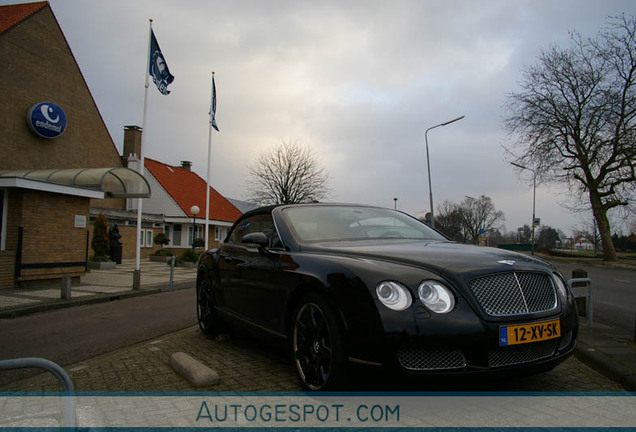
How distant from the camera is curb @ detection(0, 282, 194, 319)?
27.7 feet

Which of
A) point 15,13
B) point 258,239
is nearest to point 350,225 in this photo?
point 258,239

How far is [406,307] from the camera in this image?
2.73m

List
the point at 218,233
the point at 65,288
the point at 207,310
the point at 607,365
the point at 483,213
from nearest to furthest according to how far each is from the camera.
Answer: the point at 607,365
the point at 207,310
the point at 65,288
the point at 218,233
the point at 483,213

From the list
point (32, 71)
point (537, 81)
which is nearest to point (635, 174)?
point (537, 81)

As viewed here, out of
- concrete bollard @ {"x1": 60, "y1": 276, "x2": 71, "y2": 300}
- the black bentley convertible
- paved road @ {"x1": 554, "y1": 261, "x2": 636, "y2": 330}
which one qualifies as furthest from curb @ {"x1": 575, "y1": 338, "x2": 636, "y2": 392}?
concrete bollard @ {"x1": 60, "y1": 276, "x2": 71, "y2": 300}

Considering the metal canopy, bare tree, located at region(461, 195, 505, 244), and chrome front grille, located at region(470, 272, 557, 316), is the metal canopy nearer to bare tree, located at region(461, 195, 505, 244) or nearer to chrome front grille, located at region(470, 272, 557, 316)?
chrome front grille, located at region(470, 272, 557, 316)

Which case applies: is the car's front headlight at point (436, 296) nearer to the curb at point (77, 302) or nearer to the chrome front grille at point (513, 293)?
the chrome front grille at point (513, 293)

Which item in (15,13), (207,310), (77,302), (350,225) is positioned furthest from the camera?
(15,13)

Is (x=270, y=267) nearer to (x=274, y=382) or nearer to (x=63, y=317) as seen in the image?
(x=274, y=382)

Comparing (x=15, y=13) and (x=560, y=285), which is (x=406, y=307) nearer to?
(x=560, y=285)

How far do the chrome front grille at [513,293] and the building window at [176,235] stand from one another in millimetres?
33236

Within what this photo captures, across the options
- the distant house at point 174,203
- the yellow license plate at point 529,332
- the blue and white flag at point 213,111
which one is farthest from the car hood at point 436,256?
the distant house at point 174,203

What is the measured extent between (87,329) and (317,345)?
5093mm

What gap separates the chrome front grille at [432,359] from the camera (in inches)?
106
